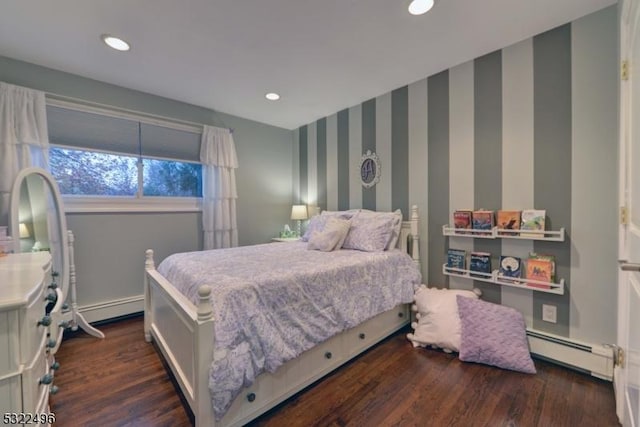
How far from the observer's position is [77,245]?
8.86 feet

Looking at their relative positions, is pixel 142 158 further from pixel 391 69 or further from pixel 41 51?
pixel 391 69

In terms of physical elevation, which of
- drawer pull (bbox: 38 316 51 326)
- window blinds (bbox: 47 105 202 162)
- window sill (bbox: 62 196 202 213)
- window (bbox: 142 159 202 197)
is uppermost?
window blinds (bbox: 47 105 202 162)

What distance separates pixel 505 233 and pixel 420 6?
1741mm

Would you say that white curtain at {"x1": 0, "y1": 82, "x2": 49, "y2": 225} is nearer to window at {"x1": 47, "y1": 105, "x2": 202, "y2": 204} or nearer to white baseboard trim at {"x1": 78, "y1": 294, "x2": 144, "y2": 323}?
window at {"x1": 47, "y1": 105, "x2": 202, "y2": 204}

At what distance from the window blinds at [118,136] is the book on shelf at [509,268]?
3.42m

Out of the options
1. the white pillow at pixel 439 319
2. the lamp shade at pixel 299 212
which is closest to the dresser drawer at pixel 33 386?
the white pillow at pixel 439 319

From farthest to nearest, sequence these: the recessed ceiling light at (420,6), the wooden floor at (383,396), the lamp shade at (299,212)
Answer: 1. the lamp shade at (299,212)
2. the recessed ceiling light at (420,6)
3. the wooden floor at (383,396)

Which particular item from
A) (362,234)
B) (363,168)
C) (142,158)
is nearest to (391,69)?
(363,168)

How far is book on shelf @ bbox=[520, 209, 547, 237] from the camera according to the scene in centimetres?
201

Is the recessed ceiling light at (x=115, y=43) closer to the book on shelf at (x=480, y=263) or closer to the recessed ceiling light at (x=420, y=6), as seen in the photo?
the recessed ceiling light at (x=420, y=6)

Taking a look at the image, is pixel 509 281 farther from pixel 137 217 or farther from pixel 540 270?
pixel 137 217

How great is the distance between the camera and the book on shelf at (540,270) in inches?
78.2

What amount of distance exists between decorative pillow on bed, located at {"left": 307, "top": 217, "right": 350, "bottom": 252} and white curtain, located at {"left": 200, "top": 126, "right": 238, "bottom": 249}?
133 cm

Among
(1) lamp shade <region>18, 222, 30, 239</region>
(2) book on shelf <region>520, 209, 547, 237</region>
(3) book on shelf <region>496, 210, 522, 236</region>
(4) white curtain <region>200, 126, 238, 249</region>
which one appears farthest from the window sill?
(2) book on shelf <region>520, 209, 547, 237</region>
